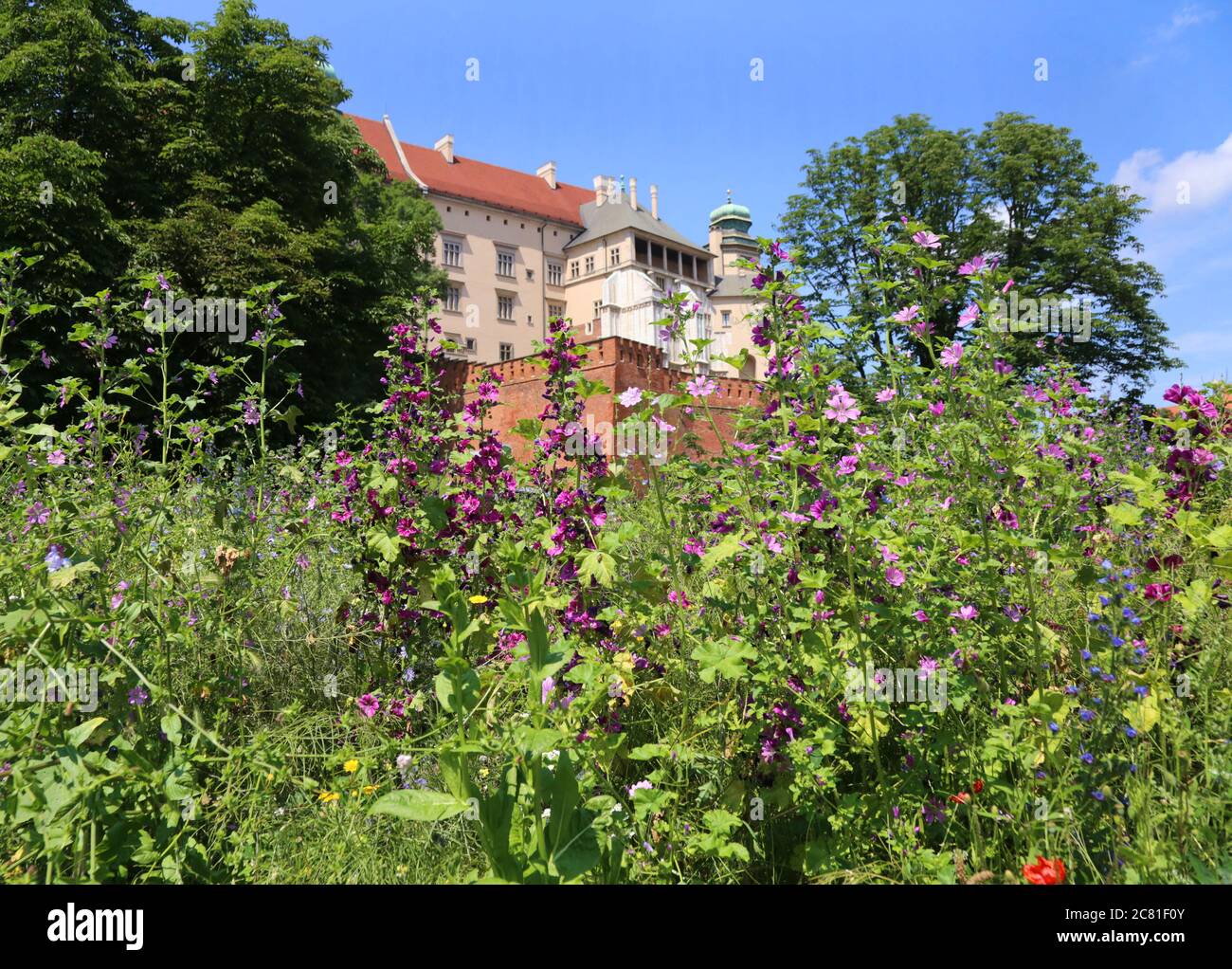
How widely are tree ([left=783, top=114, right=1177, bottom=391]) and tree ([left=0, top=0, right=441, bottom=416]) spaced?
15.6 metres

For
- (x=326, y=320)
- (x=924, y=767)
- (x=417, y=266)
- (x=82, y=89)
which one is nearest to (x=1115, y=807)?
(x=924, y=767)

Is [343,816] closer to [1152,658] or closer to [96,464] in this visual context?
[96,464]

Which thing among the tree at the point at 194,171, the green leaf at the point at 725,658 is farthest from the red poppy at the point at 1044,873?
the tree at the point at 194,171

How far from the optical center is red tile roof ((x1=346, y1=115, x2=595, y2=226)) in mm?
42906

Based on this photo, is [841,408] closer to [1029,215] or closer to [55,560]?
[55,560]

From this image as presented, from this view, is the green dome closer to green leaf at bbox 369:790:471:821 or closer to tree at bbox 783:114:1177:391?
tree at bbox 783:114:1177:391

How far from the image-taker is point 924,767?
2268 mm

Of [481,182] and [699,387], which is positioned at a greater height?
[481,182]

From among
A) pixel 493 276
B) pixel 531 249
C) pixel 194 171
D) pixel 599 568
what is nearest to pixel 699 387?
pixel 599 568

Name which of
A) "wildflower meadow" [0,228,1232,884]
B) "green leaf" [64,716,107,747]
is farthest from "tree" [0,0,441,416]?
"green leaf" [64,716,107,747]

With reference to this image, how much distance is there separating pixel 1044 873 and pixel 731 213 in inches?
2610

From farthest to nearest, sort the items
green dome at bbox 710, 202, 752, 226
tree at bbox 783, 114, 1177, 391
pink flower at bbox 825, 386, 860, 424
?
green dome at bbox 710, 202, 752, 226 → tree at bbox 783, 114, 1177, 391 → pink flower at bbox 825, 386, 860, 424

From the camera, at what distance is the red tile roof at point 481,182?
4291cm

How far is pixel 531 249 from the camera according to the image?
153 feet
